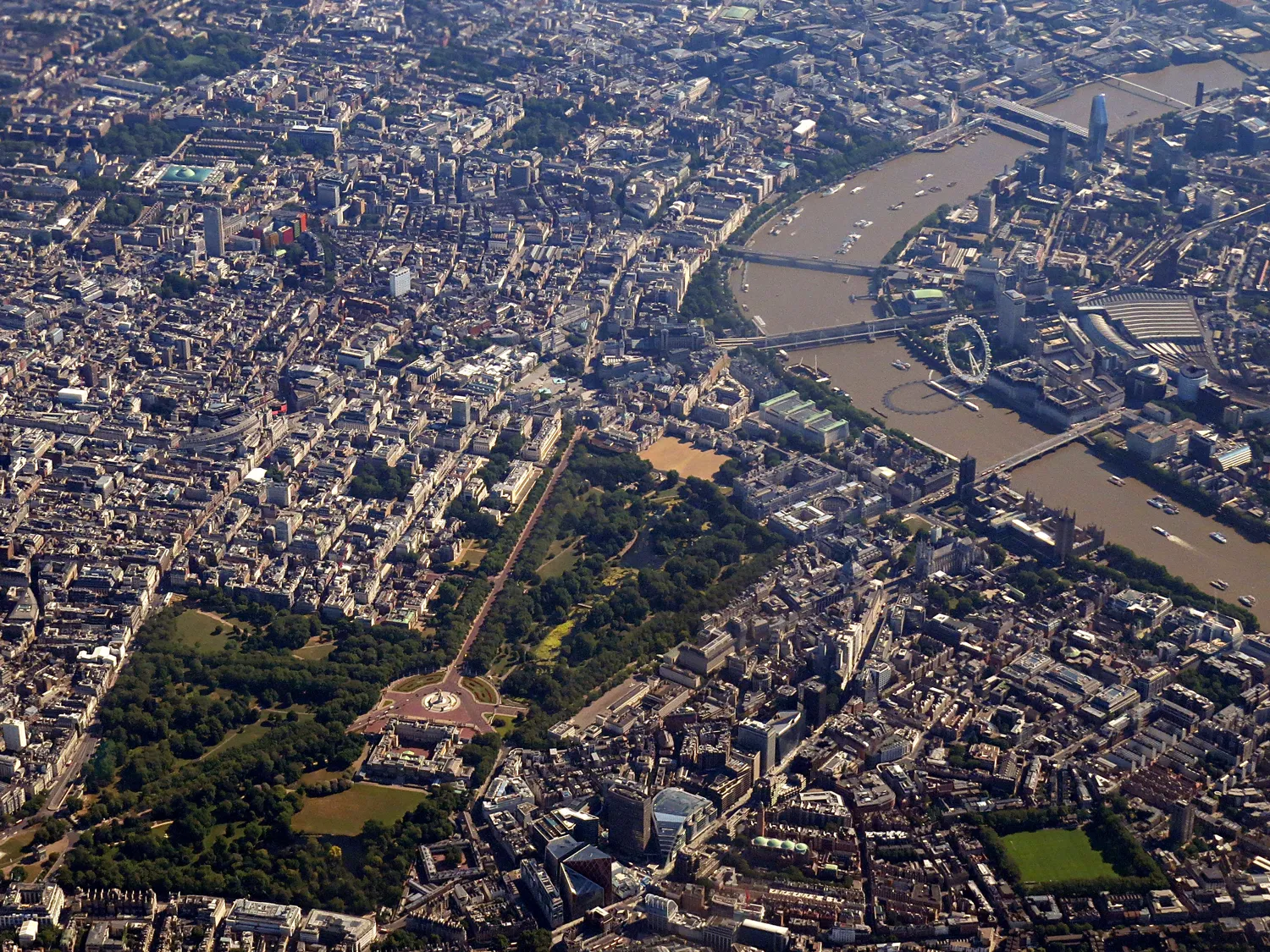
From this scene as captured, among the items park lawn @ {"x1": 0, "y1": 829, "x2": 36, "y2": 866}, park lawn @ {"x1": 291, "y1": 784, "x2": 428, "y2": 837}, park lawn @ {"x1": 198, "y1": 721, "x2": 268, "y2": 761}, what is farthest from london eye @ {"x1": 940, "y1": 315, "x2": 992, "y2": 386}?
park lawn @ {"x1": 0, "y1": 829, "x2": 36, "y2": 866}

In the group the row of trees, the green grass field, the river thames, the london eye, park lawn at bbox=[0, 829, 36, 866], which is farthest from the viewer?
the london eye

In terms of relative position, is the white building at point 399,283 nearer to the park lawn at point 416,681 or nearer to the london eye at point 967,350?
the london eye at point 967,350

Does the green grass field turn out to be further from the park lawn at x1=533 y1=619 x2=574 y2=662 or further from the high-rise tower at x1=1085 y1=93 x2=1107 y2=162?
the high-rise tower at x1=1085 y1=93 x2=1107 y2=162

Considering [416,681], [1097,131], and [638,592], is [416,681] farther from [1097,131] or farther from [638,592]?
[1097,131]

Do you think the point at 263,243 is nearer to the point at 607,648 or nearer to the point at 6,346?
the point at 6,346

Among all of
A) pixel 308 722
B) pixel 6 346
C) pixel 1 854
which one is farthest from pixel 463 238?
pixel 1 854

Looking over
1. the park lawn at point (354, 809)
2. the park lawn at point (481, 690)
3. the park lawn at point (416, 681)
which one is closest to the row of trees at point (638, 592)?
the park lawn at point (481, 690)
